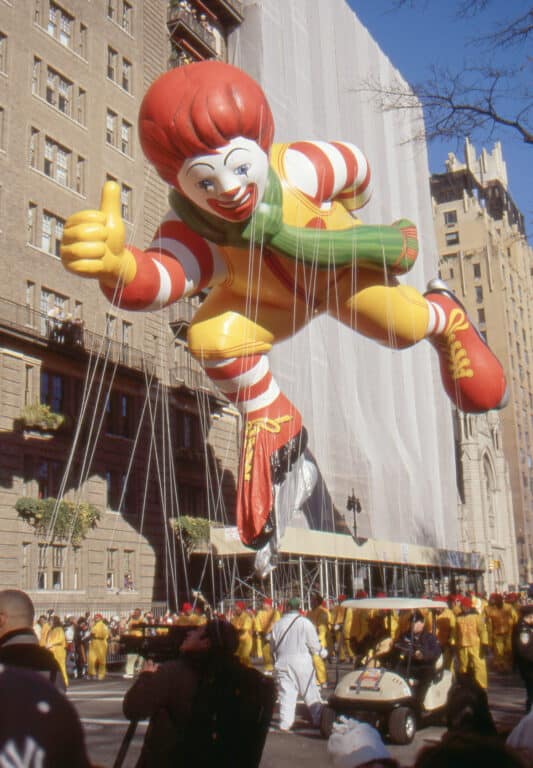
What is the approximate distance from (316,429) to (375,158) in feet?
42.8

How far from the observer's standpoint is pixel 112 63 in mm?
29359

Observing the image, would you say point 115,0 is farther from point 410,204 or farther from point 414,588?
point 414,588

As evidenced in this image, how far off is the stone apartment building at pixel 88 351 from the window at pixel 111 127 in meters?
0.05

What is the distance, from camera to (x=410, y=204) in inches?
1446

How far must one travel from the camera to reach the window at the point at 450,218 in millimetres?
79188

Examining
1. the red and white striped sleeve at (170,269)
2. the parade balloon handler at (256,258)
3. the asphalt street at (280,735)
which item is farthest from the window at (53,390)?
the red and white striped sleeve at (170,269)

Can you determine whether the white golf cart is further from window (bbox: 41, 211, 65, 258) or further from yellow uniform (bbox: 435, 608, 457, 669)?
window (bbox: 41, 211, 65, 258)

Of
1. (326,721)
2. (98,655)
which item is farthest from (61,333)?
(326,721)

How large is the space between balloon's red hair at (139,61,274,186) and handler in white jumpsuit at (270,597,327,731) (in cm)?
572

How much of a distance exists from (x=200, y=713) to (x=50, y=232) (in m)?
23.3

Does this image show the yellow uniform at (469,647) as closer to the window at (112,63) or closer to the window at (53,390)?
the window at (53,390)

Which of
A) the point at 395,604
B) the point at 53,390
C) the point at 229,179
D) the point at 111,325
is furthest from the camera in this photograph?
the point at 111,325

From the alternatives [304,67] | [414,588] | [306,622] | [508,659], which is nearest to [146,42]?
[304,67]

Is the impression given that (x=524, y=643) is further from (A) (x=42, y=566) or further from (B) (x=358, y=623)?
(A) (x=42, y=566)
